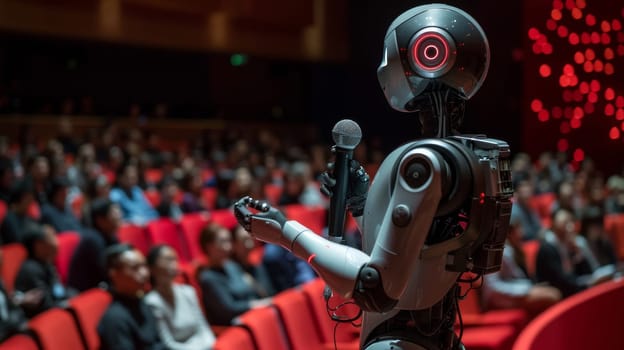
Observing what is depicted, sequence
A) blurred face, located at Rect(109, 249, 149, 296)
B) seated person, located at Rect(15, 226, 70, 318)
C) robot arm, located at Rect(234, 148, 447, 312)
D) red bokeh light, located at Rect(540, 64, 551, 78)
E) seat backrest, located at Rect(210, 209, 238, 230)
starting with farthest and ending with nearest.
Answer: seat backrest, located at Rect(210, 209, 238, 230) → seated person, located at Rect(15, 226, 70, 318) → blurred face, located at Rect(109, 249, 149, 296) → red bokeh light, located at Rect(540, 64, 551, 78) → robot arm, located at Rect(234, 148, 447, 312)

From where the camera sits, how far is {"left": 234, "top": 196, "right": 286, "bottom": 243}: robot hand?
4.44 feet

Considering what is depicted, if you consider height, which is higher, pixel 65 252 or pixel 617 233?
pixel 65 252

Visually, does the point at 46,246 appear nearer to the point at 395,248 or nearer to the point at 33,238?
the point at 33,238

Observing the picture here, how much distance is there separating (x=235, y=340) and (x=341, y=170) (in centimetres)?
81

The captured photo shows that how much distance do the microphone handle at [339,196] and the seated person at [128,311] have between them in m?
1.37

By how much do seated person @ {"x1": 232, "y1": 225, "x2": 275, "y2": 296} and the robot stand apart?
2086mm

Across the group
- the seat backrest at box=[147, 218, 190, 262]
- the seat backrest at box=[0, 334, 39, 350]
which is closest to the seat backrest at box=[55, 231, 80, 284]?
the seat backrest at box=[147, 218, 190, 262]

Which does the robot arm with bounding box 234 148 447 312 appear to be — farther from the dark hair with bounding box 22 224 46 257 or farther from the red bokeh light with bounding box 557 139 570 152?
the dark hair with bounding box 22 224 46 257

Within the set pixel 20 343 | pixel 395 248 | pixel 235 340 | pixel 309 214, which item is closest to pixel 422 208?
pixel 395 248

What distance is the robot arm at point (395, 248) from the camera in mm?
1249

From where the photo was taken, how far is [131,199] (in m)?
5.38

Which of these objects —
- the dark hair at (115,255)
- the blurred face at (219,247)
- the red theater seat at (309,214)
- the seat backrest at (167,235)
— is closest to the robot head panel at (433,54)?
the dark hair at (115,255)

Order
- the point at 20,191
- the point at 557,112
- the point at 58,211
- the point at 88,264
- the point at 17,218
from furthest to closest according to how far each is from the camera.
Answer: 1. the point at 58,211
2. the point at 20,191
3. the point at 17,218
4. the point at 88,264
5. the point at 557,112

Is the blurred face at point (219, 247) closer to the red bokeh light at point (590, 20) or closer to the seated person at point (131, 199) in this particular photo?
the red bokeh light at point (590, 20)
